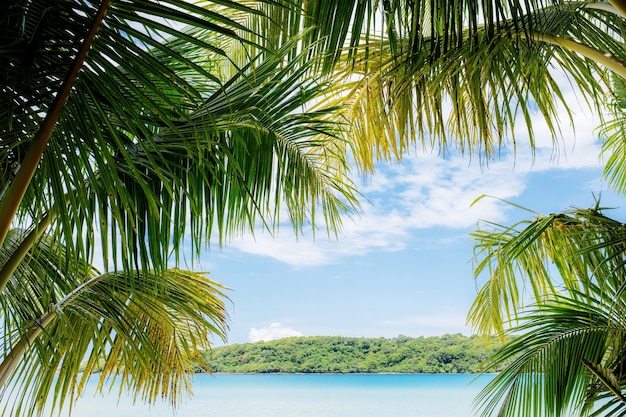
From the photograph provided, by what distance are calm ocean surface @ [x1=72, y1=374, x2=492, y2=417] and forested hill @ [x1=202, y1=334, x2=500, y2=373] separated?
2.55 ft

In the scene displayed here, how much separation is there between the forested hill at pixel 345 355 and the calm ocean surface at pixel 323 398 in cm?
78

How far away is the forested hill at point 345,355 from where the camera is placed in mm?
21969

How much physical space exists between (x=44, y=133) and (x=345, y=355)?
23458 mm

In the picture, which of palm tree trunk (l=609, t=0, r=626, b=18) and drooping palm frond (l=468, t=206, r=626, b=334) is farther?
drooping palm frond (l=468, t=206, r=626, b=334)

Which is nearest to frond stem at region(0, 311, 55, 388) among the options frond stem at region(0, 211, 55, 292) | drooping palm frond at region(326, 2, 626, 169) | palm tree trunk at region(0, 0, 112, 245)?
frond stem at region(0, 211, 55, 292)

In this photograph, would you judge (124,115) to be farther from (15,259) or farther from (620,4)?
(620,4)

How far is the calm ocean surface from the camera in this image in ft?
63.4

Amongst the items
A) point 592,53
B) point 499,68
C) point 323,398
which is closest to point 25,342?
point 499,68

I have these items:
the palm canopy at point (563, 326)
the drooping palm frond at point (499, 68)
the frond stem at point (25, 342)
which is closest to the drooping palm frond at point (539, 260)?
the palm canopy at point (563, 326)

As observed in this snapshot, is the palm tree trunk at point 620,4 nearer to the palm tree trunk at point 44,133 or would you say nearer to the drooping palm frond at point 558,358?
the palm tree trunk at point 44,133

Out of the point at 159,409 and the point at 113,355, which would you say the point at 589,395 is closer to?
the point at 113,355

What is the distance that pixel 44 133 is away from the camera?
687 millimetres

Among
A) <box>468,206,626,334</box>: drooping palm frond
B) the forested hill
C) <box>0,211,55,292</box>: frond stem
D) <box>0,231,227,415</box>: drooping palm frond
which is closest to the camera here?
<box>0,211,55,292</box>: frond stem

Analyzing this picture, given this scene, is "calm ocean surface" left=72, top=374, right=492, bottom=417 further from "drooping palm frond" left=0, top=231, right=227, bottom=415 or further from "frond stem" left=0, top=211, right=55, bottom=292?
"frond stem" left=0, top=211, right=55, bottom=292
